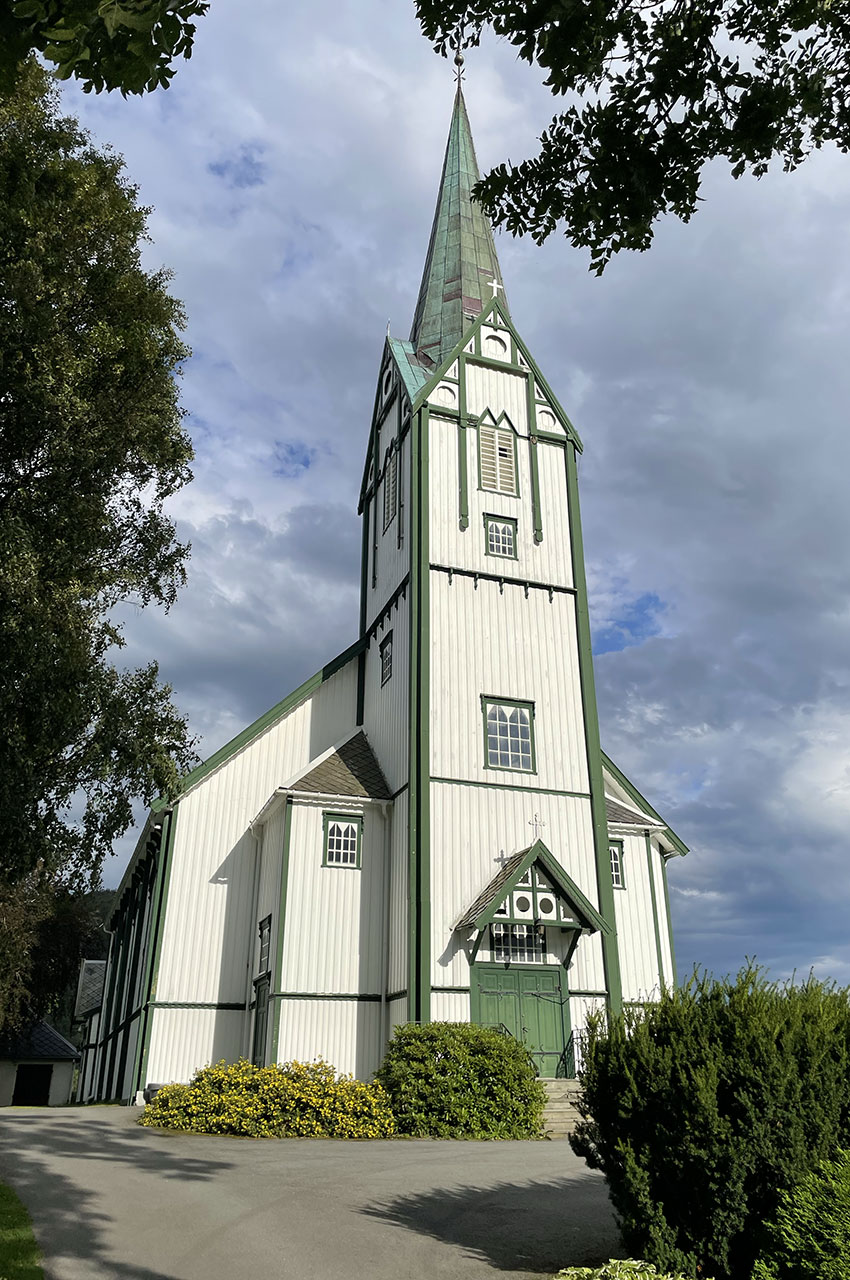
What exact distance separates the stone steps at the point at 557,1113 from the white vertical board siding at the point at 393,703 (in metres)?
6.58

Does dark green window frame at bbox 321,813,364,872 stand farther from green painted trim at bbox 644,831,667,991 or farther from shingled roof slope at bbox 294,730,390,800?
green painted trim at bbox 644,831,667,991

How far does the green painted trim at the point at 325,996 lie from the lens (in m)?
18.7

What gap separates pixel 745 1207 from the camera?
6180 millimetres

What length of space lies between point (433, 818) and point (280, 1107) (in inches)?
243

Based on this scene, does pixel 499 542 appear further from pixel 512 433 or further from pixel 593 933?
pixel 593 933

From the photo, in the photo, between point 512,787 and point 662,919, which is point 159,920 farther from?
point 662,919

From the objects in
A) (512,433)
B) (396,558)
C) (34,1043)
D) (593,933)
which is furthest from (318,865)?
(34,1043)

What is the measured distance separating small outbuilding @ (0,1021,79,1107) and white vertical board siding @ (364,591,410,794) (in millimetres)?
28486

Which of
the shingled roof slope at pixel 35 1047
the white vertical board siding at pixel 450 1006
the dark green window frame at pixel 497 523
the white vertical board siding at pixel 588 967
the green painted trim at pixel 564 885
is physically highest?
the dark green window frame at pixel 497 523


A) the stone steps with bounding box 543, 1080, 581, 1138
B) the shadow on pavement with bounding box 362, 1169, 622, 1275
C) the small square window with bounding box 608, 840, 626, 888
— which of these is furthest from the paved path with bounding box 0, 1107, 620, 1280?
the small square window with bounding box 608, 840, 626, 888

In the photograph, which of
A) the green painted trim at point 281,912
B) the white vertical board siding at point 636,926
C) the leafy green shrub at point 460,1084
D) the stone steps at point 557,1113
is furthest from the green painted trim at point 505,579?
the stone steps at point 557,1113

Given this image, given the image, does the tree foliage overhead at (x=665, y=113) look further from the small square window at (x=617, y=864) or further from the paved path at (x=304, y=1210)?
the small square window at (x=617, y=864)

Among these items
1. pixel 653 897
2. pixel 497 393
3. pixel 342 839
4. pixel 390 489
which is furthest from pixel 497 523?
pixel 653 897

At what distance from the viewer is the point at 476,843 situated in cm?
1981
